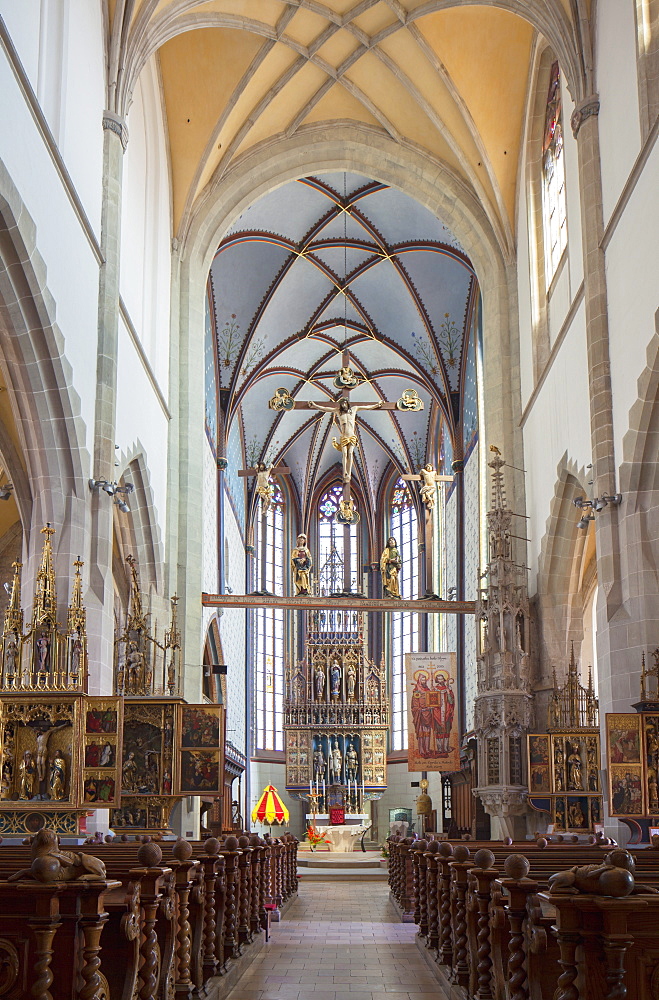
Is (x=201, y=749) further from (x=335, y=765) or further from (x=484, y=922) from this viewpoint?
(x=335, y=765)

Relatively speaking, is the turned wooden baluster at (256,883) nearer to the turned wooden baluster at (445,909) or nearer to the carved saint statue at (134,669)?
the turned wooden baluster at (445,909)

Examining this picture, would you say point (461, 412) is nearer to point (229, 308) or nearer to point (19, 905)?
point (229, 308)

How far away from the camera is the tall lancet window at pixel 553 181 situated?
17.5 metres

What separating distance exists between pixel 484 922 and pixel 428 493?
62.8 feet

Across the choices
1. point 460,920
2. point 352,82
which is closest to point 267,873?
point 460,920

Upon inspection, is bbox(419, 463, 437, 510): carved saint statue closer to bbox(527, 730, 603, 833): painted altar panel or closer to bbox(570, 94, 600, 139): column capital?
bbox(527, 730, 603, 833): painted altar panel

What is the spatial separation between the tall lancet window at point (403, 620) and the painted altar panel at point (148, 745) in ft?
63.2

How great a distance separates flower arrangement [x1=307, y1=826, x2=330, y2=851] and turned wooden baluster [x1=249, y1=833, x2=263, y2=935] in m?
16.7

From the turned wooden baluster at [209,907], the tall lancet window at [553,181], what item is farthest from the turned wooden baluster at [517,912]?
the tall lancet window at [553,181]

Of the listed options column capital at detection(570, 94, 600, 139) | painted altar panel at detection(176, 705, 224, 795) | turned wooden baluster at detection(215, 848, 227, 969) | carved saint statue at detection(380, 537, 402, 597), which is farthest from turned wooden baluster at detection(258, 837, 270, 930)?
carved saint statue at detection(380, 537, 402, 597)

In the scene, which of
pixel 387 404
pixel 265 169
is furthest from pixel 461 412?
pixel 265 169

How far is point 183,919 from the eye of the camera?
6973 mm

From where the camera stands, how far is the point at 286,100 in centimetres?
2064

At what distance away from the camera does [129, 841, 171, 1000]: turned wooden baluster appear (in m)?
5.64
